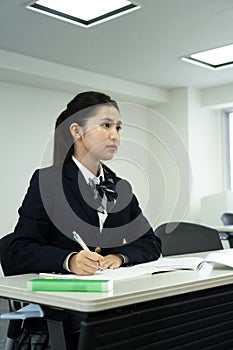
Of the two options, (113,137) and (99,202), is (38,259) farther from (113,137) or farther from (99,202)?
(113,137)

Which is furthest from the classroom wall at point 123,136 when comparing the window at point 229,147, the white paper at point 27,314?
the white paper at point 27,314

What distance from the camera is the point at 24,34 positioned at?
4.76 m

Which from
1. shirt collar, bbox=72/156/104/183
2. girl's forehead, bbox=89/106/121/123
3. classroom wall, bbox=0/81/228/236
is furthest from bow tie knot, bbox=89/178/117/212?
classroom wall, bbox=0/81/228/236

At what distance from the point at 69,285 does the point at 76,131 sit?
78cm

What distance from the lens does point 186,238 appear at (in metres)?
2.60

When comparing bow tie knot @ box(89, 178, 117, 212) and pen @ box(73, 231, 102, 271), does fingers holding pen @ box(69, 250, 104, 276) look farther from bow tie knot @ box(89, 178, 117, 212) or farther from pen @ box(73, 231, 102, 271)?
bow tie knot @ box(89, 178, 117, 212)

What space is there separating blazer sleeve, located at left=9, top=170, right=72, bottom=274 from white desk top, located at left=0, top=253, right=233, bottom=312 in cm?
6

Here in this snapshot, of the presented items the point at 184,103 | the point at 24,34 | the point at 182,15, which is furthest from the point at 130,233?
the point at 184,103

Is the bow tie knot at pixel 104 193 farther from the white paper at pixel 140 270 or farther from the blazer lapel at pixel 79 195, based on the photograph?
the white paper at pixel 140 270

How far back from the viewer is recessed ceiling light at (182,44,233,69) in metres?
5.55

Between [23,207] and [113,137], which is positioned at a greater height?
[113,137]

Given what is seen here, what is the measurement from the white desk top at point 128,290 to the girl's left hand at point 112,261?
0.18m

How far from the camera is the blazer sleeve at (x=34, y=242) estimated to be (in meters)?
1.54

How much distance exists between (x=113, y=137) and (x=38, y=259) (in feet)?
1.59
